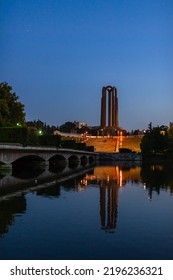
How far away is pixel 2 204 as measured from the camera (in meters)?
21.4

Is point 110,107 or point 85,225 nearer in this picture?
point 85,225

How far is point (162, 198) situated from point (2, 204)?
982 centimetres

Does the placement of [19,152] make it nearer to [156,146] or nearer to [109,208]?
[109,208]

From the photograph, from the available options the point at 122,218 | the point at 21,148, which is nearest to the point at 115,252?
the point at 122,218

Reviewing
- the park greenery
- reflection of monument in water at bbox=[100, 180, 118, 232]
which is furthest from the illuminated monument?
reflection of monument in water at bbox=[100, 180, 118, 232]

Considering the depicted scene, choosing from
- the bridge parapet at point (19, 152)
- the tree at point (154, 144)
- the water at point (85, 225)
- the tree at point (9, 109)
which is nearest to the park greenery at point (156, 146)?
the tree at point (154, 144)

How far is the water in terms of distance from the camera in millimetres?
12781

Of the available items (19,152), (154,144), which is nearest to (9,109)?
(19,152)

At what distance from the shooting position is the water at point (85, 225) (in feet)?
41.9

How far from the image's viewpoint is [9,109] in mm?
71062

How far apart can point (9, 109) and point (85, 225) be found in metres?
56.5

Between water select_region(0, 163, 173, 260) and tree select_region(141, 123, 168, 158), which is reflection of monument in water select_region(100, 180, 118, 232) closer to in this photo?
water select_region(0, 163, 173, 260)
